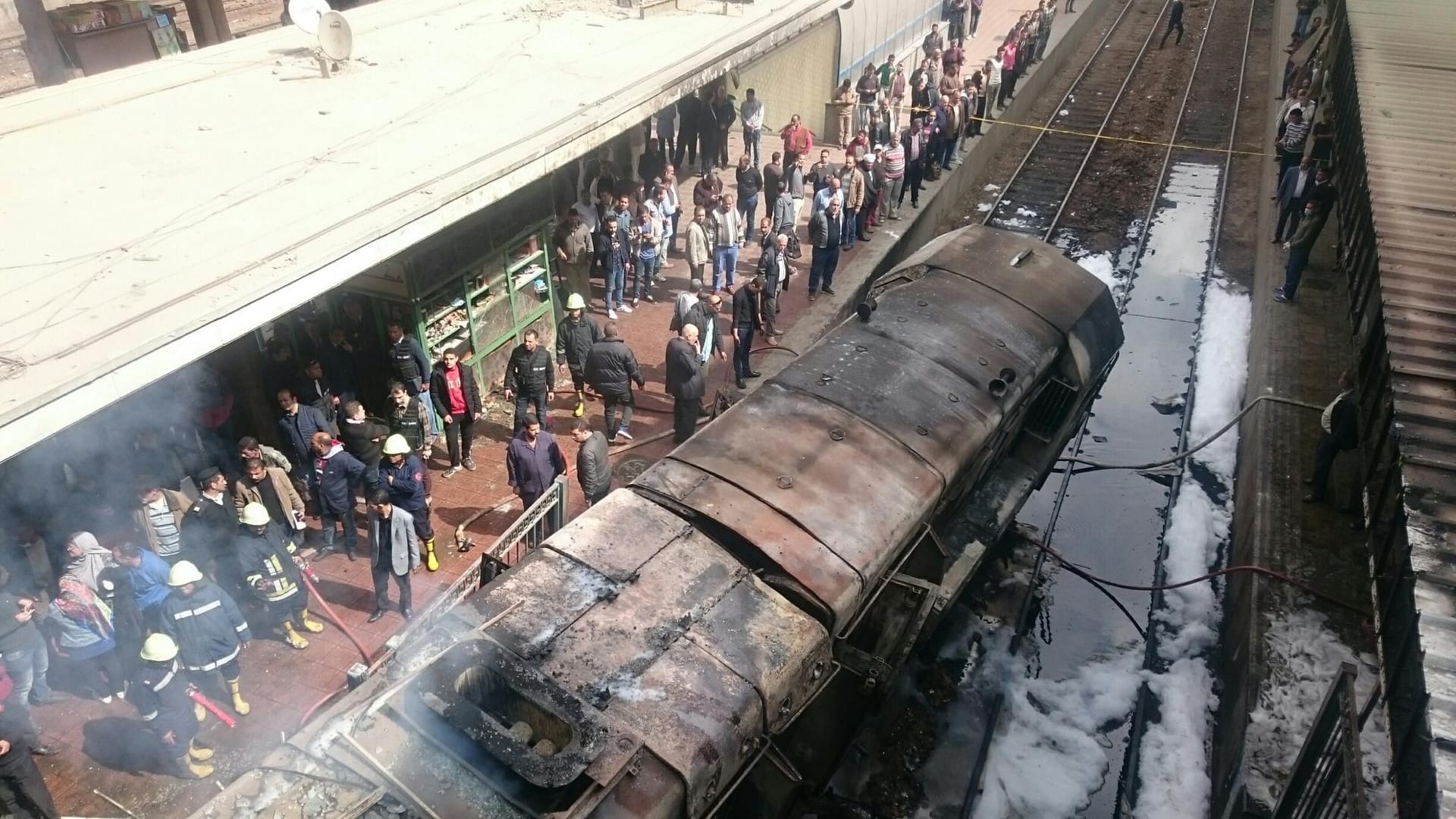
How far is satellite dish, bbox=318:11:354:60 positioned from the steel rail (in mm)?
10772

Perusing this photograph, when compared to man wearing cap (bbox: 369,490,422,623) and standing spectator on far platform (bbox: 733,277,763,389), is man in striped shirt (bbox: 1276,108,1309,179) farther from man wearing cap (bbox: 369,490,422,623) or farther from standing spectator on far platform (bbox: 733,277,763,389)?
man wearing cap (bbox: 369,490,422,623)

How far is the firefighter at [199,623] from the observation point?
6461mm

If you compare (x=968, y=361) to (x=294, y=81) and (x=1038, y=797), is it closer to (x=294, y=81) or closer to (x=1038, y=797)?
(x=1038, y=797)

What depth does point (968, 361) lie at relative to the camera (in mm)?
7852

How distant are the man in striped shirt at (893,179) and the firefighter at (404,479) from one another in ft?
32.0

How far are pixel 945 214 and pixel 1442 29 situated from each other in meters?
8.79

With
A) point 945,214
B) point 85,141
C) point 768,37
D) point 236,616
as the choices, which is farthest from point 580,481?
point 945,214

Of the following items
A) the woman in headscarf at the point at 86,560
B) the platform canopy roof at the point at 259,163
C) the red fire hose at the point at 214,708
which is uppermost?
the platform canopy roof at the point at 259,163

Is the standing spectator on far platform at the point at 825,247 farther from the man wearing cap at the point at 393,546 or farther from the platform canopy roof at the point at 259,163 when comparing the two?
the man wearing cap at the point at 393,546

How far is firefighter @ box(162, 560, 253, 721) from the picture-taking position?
646 centimetres

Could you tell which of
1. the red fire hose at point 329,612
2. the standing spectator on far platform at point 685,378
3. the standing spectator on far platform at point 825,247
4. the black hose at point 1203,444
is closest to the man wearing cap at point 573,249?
the standing spectator on far platform at point 685,378

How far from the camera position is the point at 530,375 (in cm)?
967

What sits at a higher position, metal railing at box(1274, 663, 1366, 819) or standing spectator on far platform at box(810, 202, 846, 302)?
metal railing at box(1274, 663, 1366, 819)

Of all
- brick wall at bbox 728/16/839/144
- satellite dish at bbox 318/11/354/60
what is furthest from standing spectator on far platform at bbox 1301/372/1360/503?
brick wall at bbox 728/16/839/144
